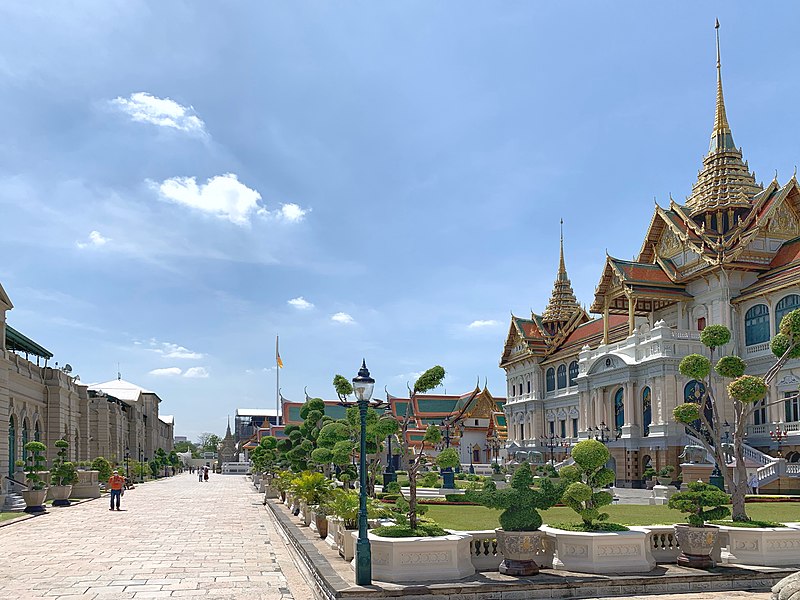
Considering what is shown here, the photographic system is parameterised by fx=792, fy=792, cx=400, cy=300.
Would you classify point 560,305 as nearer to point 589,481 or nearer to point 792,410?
point 792,410

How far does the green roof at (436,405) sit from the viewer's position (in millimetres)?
88375

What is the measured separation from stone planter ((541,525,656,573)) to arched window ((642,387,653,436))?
115 feet

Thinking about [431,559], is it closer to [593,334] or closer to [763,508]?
[763,508]

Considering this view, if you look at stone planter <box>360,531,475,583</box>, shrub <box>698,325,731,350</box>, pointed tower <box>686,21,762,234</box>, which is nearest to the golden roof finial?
pointed tower <box>686,21,762,234</box>

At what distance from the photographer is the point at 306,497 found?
21797 mm

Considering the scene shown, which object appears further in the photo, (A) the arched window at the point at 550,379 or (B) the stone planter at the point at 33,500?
(A) the arched window at the point at 550,379

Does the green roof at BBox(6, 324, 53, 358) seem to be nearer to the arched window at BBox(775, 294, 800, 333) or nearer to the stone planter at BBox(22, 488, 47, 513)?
the stone planter at BBox(22, 488, 47, 513)

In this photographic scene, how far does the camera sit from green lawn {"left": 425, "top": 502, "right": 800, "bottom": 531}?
19797 mm

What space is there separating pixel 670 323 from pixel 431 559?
41990 mm

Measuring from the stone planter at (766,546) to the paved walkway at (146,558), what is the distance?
7354 mm

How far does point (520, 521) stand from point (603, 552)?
58.7 inches

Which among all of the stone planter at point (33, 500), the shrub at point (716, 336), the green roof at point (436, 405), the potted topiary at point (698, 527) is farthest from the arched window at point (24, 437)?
the green roof at point (436, 405)

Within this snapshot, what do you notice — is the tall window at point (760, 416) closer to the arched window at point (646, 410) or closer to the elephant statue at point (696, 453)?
the elephant statue at point (696, 453)

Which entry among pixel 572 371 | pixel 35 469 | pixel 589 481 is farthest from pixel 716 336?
pixel 572 371
